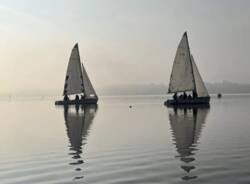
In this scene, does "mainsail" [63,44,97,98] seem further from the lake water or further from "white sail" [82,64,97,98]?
the lake water

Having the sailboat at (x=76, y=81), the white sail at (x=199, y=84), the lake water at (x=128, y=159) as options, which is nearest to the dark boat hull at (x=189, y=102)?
the white sail at (x=199, y=84)

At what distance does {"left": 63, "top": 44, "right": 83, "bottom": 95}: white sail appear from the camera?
121 meters

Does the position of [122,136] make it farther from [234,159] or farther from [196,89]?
[196,89]

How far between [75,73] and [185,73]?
30943mm

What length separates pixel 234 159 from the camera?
86.5 ft

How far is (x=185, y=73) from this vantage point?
4126 inches

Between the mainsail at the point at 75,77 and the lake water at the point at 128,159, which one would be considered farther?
the mainsail at the point at 75,77

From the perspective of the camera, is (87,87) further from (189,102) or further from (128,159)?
(128,159)

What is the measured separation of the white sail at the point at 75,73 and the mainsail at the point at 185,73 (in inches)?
1069

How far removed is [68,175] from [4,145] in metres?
16.0

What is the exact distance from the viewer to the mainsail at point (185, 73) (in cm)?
10444

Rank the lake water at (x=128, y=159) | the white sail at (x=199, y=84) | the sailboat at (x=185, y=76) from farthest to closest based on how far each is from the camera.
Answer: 1. the white sail at (x=199, y=84)
2. the sailboat at (x=185, y=76)
3. the lake water at (x=128, y=159)

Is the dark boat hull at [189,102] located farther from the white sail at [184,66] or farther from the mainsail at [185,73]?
the white sail at [184,66]

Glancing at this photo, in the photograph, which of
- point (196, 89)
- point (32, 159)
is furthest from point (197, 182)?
point (196, 89)
